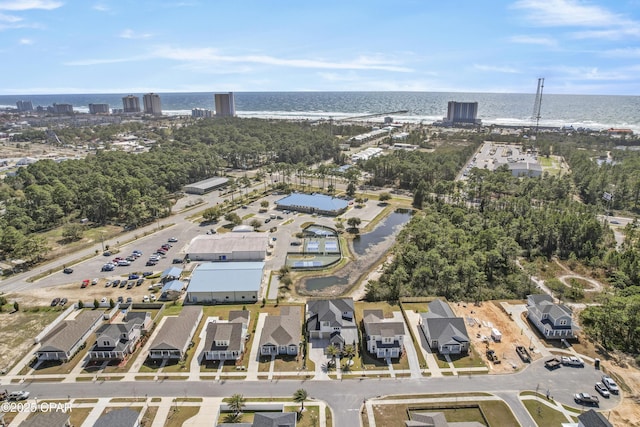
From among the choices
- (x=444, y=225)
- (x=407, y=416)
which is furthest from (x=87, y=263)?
(x=444, y=225)

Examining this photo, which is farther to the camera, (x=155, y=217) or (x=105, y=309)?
(x=155, y=217)

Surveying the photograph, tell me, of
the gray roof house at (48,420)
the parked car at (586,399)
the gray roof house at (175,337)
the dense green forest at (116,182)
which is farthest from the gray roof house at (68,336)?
the parked car at (586,399)

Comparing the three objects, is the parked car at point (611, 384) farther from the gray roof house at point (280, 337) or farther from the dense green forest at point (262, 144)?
the dense green forest at point (262, 144)

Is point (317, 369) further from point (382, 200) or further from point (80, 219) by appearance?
point (80, 219)

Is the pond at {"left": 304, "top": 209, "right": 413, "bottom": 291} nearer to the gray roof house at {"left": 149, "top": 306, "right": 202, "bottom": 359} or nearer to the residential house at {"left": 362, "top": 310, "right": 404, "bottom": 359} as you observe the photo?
the residential house at {"left": 362, "top": 310, "right": 404, "bottom": 359}

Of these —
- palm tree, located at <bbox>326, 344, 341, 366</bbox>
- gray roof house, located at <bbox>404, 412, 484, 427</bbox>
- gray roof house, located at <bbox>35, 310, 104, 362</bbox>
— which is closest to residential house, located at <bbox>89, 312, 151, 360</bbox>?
gray roof house, located at <bbox>35, 310, 104, 362</bbox>

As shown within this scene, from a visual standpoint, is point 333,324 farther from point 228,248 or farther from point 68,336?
point 68,336
